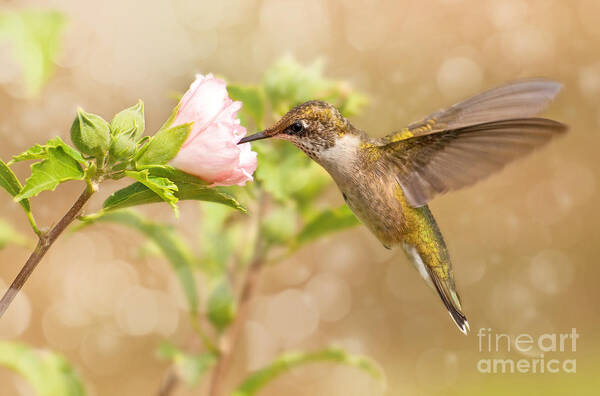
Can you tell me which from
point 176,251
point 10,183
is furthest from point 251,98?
point 10,183

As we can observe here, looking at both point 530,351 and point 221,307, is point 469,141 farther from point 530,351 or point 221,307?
point 530,351

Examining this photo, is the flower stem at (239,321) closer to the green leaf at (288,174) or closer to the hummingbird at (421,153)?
the green leaf at (288,174)

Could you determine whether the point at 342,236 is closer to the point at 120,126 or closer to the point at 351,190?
the point at 351,190

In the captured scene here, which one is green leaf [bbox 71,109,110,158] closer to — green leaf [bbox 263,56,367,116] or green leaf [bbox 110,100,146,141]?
green leaf [bbox 110,100,146,141]

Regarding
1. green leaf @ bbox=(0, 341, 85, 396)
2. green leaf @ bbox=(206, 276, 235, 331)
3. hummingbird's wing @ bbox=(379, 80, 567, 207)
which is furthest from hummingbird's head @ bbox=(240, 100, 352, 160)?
green leaf @ bbox=(0, 341, 85, 396)

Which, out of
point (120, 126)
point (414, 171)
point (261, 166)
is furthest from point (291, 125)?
point (120, 126)
